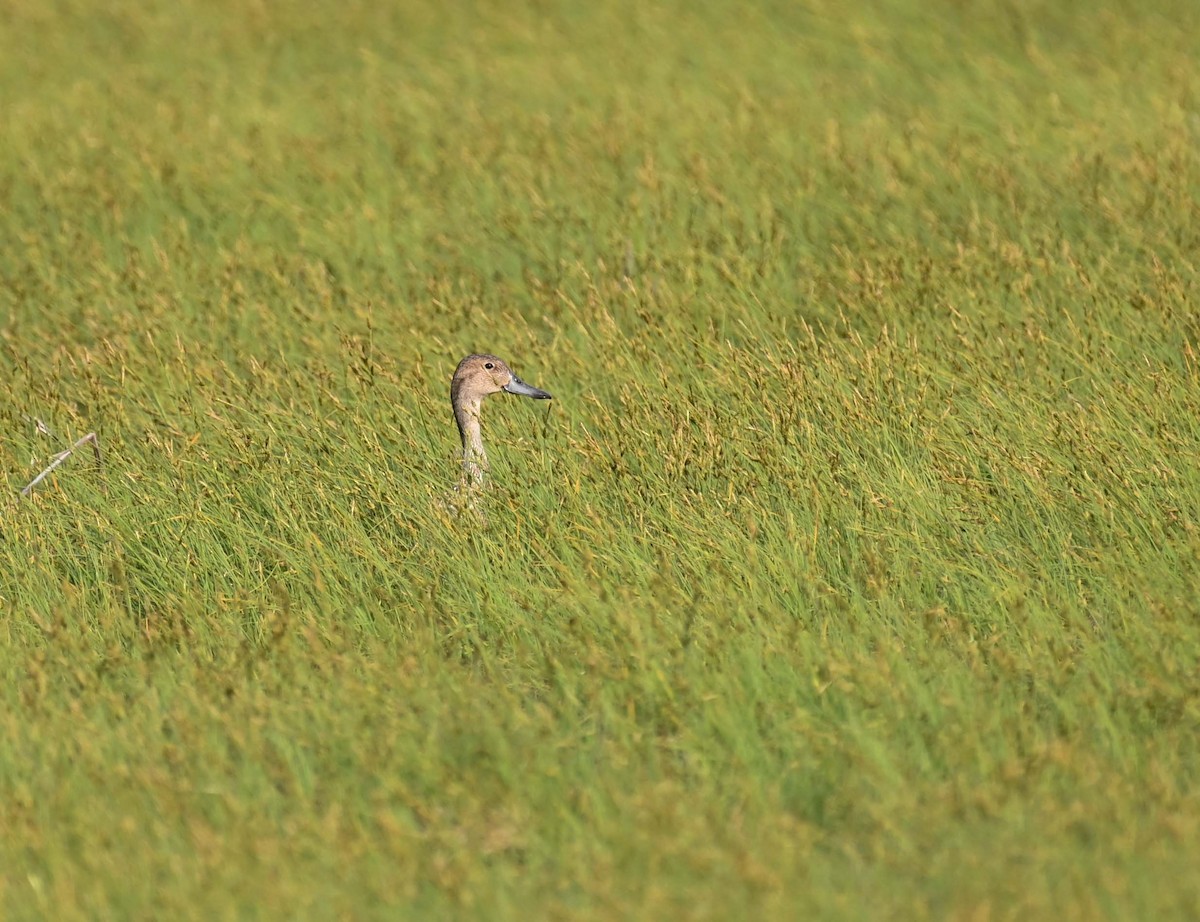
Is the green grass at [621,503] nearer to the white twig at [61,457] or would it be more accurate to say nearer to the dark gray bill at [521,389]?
the white twig at [61,457]

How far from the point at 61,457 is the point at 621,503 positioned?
2101mm

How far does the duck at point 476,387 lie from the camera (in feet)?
22.0

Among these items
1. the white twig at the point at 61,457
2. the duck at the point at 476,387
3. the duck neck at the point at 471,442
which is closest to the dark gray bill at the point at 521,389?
the duck at the point at 476,387

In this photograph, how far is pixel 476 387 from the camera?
686 cm

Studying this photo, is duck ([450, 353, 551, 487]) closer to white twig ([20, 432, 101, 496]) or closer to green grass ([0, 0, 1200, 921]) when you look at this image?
green grass ([0, 0, 1200, 921])

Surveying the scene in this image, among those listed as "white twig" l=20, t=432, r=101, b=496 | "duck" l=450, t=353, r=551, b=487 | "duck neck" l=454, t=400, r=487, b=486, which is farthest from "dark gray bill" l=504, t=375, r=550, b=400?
"white twig" l=20, t=432, r=101, b=496

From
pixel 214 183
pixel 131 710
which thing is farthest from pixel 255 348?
pixel 131 710

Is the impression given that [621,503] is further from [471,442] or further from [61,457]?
[61,457]

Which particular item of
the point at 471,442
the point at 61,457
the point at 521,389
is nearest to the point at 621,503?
the point at 471,442

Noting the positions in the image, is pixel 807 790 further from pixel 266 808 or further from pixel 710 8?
pixel 710 8

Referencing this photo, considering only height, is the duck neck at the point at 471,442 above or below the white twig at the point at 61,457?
above

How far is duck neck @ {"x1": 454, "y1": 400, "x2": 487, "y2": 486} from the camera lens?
634 cm

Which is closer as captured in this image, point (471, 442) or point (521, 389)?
point (471, 442)

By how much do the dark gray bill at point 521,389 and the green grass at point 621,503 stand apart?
0.18m
